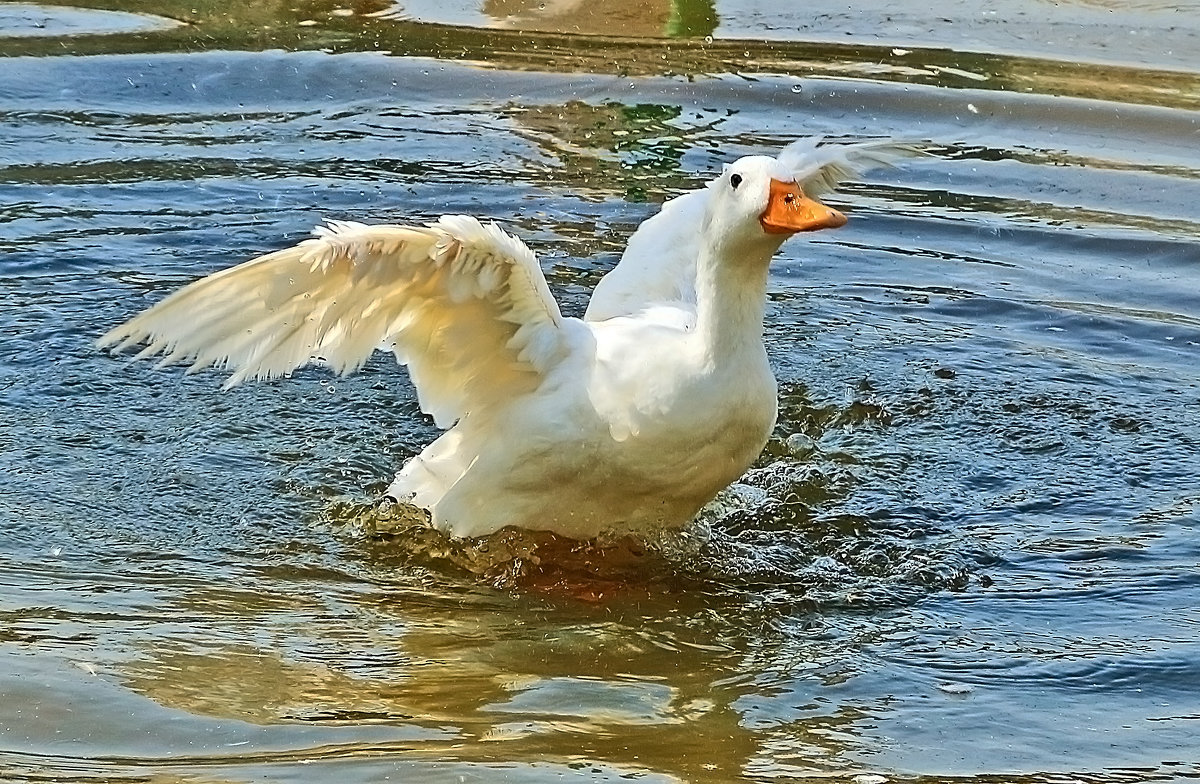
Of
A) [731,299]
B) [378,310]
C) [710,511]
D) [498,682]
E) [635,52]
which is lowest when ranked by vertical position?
[498,682]

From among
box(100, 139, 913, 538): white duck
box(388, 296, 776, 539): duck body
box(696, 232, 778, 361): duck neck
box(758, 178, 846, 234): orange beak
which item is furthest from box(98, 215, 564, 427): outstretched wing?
box(758, 178, 846, 234): orange beak

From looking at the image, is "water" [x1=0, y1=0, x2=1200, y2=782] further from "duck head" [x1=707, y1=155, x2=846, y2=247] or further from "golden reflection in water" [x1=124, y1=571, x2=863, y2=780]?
"duck head" [x1=707, y1=155, x2=846, y2=247]

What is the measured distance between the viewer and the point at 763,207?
18.2ft

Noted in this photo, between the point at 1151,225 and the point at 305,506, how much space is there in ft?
17.6

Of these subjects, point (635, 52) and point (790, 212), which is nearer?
point (790, 212)

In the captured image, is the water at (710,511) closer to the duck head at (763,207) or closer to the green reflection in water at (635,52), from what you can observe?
the green reflection in water at (635,52)

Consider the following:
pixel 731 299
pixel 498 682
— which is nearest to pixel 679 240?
pixel 731 299

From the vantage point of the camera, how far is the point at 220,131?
10.7 meters

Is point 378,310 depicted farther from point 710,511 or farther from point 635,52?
point 635,52

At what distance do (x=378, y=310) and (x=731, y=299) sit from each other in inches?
49.0

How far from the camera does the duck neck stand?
224 inches

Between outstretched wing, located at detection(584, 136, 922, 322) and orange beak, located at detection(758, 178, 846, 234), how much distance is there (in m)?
1.44

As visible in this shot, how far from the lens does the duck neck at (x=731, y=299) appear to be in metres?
5.70

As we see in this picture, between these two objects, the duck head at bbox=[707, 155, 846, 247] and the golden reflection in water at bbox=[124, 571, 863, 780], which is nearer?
the golden reflection in water at bbox=[124, 571, 863, 780]
